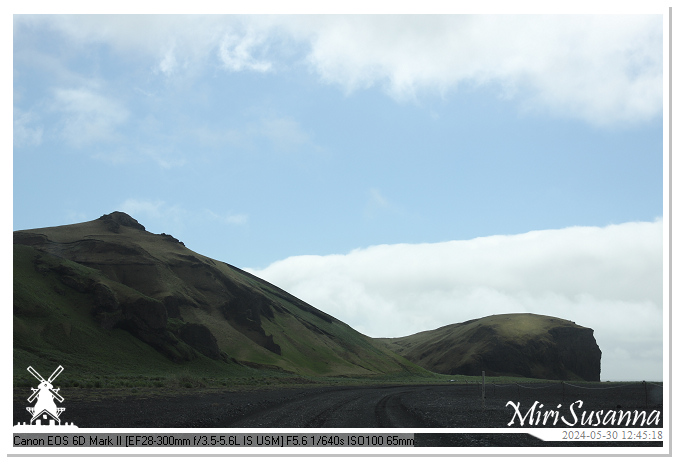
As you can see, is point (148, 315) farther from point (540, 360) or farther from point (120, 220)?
point (540, 360)

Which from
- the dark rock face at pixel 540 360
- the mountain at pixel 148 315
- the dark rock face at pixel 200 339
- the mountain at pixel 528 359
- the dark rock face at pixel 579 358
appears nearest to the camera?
the mountain at pixel 148 315

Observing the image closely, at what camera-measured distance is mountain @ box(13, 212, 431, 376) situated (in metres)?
71.2

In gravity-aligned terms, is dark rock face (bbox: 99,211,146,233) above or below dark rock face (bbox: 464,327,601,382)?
above

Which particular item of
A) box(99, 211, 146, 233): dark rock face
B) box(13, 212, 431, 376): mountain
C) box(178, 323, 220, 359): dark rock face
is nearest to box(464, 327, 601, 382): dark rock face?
box(13, 212, 431, 376): mountain

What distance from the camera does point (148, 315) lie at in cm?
8894

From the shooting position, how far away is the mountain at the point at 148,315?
7119 centimetres

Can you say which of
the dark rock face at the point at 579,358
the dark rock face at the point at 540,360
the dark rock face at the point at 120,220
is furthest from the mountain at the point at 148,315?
the dark rock face at the point at 579,358

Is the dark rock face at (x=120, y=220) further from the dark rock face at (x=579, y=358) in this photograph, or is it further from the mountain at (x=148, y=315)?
the dark rock face at (x=579, y=358)

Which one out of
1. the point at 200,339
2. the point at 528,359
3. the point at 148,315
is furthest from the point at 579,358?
the point at 148,315

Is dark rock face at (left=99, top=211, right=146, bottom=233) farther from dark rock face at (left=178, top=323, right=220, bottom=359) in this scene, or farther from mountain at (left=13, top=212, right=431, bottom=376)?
dark rock face at (left=178, top=323, right=220, bottom=359)

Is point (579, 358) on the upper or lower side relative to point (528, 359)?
upper

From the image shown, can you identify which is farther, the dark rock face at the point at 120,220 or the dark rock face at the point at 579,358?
the dark rock face at the point at 579,358

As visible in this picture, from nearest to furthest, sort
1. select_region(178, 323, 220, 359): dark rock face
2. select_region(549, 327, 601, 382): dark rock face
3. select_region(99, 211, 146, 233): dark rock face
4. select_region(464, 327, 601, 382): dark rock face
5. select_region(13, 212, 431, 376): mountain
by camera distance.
Answer: 1. select_region(13, 212, 431, 376): mountain
2. select_region(178, 323, 220, 359): dark rock face
3. select_region(99, 211, 146, 233): dark rock face
4. select_region(464, 327, 601, 382): dark rock face
5. select_region(549, 327, 601, 382): dark rock face

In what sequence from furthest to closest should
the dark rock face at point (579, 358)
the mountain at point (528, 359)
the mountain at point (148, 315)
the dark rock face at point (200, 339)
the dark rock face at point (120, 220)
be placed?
the dark rock face at point (579, 358) < the mountain at point (528, 359) < the dark rock face at point (120, 220) < the dark rock face at point (200, 339) < the mountain at point (148, 315)
